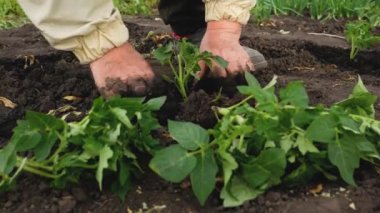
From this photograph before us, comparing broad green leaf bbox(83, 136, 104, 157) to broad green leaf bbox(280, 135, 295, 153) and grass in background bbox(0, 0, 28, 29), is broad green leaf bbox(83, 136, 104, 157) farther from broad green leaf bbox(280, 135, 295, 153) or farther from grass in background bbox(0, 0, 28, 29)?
grass in background bbox(0, 0, 28, 29)

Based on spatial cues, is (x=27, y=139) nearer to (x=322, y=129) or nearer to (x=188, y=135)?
(x=188, y=135)

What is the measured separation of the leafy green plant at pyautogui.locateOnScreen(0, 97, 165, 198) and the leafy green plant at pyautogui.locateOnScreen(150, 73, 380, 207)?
105mm

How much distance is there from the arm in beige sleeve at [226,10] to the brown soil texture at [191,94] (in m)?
0.25

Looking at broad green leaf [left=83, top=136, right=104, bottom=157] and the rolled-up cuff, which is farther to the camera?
the rolled-up cuff

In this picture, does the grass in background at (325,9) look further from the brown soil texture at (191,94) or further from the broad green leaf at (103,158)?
the broad green leaf at (103,158)

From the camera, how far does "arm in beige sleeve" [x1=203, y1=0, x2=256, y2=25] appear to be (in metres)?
2.36

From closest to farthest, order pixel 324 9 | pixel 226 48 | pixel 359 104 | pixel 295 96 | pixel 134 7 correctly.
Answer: pixel 295 96 < pixel 359 104 < pixel 226 48 < pixel 324 9 < pixel 134 7

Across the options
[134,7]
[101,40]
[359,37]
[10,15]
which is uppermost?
[101,40]

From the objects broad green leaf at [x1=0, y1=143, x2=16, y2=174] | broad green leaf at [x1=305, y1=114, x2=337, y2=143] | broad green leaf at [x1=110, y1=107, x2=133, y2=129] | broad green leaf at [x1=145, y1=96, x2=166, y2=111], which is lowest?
broad green leaf at [x1=0, y1=143, x2=16, y2=174]

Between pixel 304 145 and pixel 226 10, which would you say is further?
pixel 226 10

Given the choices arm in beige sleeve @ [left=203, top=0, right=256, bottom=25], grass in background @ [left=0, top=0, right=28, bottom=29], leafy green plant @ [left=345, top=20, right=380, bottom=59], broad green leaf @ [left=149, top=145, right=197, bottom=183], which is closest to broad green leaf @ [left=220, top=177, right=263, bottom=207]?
broad green leaf @ [left=149, top=145, right=197, bottom=183]

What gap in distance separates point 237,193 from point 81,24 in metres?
0.84

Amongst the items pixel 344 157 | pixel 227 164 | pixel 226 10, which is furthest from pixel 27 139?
pixel 226 10

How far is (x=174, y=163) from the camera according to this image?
155 cm
